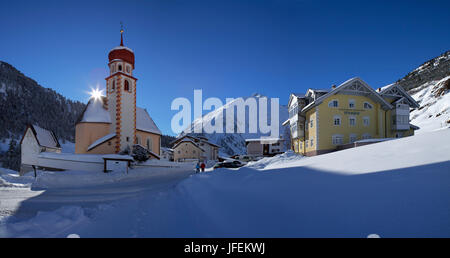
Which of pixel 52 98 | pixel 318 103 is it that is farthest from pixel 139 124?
pixel 52 98

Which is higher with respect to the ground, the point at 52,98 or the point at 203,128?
the point at 52,98

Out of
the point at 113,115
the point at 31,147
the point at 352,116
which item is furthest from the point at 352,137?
the point at 31,147

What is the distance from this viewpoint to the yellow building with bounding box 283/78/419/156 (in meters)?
28.7

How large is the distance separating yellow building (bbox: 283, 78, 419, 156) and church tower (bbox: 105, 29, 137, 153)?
1025 inches

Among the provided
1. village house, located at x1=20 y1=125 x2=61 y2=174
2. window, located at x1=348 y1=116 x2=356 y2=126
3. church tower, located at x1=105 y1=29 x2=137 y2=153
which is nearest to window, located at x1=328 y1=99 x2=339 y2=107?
window, located at x1=348 y1=116 x2=356 y2=126

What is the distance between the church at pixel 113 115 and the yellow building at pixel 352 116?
2493 centimetres

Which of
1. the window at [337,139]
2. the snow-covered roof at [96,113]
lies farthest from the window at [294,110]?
the snow-covered roof at [96,113]

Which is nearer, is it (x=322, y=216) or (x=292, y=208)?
(x=322, y=216)

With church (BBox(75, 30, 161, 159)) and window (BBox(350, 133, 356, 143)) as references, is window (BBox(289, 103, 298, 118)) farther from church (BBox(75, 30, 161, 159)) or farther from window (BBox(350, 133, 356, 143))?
church (BBox(75, 30, 161, 159))

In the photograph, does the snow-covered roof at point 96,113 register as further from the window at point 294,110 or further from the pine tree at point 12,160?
the pine tree at point 12,160

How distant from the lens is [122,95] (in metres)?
32.4

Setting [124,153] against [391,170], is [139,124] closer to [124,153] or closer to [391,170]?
[124,153]
